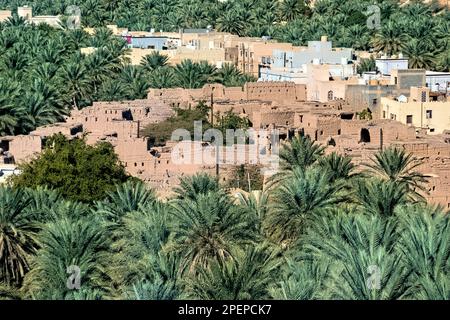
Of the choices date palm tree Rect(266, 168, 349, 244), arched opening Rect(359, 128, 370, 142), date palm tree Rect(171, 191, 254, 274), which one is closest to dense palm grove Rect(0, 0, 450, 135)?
arched opening Rect(359, 128, 370, 142)

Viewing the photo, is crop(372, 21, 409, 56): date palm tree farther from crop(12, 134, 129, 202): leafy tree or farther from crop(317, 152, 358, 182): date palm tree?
crop(317, 152, 358, 182): date palm tree

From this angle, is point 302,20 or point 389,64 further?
point 302,20

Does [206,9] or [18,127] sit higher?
[206,9]

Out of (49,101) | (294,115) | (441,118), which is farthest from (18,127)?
(441,118)

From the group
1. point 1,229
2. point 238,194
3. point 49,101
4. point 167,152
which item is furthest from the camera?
point 49,101

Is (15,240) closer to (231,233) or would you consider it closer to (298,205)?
(231,233)
